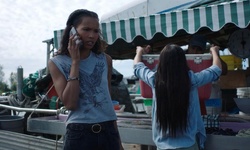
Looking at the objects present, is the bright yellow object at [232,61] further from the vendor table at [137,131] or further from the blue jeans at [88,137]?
the blue jeans at [88,137]

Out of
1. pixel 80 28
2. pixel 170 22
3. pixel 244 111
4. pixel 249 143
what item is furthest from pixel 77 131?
pixel 170 22

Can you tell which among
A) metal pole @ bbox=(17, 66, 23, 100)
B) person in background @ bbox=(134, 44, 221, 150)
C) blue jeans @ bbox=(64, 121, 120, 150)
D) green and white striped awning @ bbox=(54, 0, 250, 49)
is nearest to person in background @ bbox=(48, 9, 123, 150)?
blue jeans @ bbox=(64, 121, 120, 150)

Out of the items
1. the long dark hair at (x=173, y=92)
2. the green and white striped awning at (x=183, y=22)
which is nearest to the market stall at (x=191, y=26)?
the green and white striped awning at (x=183, y=22)

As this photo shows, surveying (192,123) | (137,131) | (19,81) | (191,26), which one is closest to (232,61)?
(191,26)

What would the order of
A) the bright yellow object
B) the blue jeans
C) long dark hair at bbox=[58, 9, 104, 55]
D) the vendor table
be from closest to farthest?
1. the blue jeans
2. long dark hair at bbox=[58, 9, 104, 55]
3. the vendor table
4. the bright yellow object

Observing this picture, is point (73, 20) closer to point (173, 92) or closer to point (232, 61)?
point (173, 92)

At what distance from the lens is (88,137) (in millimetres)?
1699

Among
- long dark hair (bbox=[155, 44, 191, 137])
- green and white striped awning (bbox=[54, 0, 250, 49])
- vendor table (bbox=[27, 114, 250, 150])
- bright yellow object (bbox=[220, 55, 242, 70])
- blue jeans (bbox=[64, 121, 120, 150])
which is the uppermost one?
green and white striped awning (bbox=[54, 0, 250, 49])

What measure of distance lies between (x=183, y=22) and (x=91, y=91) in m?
2.09

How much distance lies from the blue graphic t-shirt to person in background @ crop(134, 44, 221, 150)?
39 centimetres

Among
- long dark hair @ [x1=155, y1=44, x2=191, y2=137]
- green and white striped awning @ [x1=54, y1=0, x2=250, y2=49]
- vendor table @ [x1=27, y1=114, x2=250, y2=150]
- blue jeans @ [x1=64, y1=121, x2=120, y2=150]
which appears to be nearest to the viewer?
blue jeans @ [x1=64, y1=121, x2=120, y2=150]

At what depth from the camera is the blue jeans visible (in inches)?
66.4

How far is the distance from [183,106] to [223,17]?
1.75m

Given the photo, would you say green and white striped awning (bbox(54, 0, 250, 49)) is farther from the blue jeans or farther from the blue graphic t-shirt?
the blue jeans
